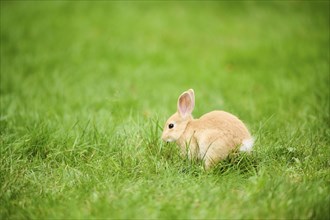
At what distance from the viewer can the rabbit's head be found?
421 centimetres

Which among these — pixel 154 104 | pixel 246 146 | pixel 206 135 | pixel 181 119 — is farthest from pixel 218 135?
pixel 154 104

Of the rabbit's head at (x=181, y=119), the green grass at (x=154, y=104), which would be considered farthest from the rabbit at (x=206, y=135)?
the green grass at (x=154, y=104)

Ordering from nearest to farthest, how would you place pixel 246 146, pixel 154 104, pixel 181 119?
pixel 246 146 → pixel 181 119 → pixel 154 104

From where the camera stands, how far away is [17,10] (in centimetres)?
1091

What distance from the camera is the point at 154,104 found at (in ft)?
22.1

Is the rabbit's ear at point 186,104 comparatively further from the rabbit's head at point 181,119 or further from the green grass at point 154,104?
the green grass at point 154,104

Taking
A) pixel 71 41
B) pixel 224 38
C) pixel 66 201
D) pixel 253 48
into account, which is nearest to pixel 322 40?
pixel 253 48

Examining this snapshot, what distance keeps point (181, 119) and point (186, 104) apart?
0.14 m

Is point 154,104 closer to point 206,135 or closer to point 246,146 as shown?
point 206,135

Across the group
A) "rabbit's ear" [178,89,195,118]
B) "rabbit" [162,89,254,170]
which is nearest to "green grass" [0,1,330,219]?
"rabbit" [162,89,254,170]

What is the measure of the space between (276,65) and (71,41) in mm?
4058

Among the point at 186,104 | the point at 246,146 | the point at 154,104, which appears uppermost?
the point at 186,104

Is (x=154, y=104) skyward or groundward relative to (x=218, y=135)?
groundward

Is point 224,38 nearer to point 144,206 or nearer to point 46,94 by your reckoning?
point 46,94
